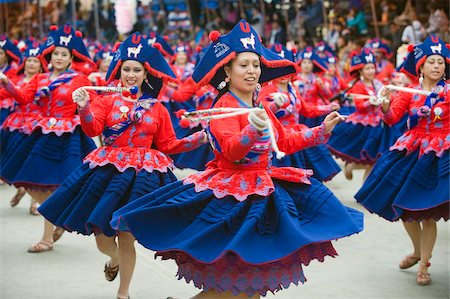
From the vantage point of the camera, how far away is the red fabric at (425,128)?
6.65 meters

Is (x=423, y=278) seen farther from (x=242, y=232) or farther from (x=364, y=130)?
(x=364, y=130)

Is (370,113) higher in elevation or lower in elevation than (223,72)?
lower

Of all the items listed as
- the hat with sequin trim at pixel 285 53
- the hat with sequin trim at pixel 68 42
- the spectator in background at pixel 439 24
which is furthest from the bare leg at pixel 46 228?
the spectator in background at pixel 439 24

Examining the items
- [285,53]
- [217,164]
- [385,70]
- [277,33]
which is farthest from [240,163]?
[277,33]

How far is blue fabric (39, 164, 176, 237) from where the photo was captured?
5809mm

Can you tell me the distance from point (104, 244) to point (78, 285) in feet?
2.79

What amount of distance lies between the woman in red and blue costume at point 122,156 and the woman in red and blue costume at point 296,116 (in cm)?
213

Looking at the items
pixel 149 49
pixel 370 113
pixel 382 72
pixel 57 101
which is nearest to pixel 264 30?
pixel 382 72

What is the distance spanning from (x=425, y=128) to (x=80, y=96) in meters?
2.66

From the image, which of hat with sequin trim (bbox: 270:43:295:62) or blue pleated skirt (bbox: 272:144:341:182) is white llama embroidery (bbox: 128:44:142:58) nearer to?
hat with sequin trim (bbox: 270:43:295:62)

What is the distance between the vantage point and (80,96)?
223 inches

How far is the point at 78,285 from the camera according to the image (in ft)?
22.2

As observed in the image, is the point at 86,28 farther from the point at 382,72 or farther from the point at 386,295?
the point at 386,295

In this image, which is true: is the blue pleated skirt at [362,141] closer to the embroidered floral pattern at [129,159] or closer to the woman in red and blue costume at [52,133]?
the woman in red and blue costume at [52,133]
